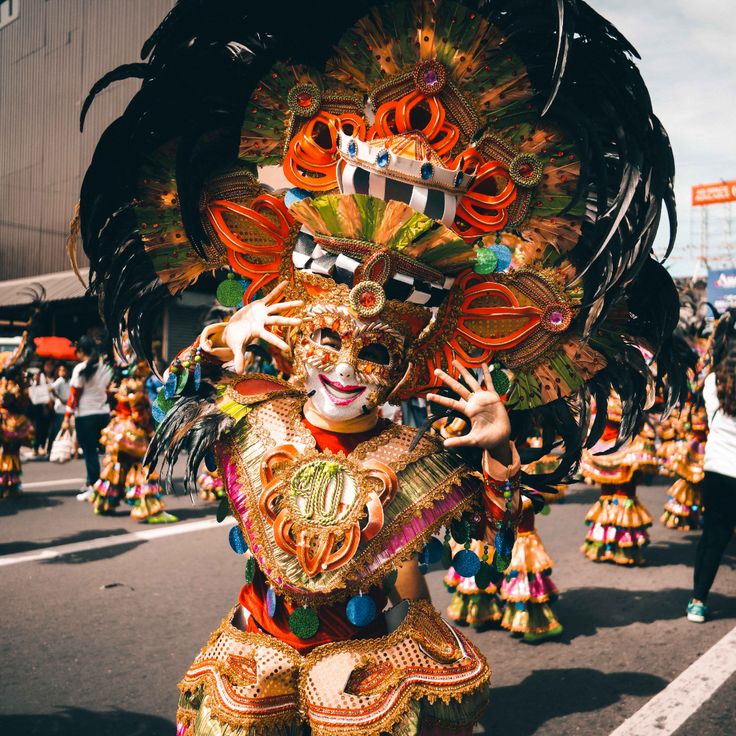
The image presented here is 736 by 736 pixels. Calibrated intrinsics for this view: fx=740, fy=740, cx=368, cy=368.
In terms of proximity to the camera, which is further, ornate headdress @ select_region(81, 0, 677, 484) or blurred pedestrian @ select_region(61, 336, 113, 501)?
blurred pedestrian @ select_region(61, 336, 113, 501)

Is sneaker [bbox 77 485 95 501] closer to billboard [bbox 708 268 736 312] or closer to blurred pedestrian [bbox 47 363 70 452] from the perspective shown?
blurred pedestrian [bbox 47 363 70 452]

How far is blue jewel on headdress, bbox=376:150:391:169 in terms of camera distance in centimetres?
240

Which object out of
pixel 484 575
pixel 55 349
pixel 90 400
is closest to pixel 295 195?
pixel 484 575

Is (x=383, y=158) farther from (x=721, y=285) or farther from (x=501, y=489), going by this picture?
(x=721, y=285)

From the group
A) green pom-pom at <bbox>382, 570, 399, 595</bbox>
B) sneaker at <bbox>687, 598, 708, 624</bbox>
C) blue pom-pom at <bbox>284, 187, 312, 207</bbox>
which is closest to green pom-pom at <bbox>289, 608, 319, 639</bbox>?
green pom-pom at <bbox>382, 570, 399, 595</bbox>

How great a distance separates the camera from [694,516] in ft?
25.7

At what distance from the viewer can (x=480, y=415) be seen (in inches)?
92.4

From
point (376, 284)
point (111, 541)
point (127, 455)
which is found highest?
point (376, 284)

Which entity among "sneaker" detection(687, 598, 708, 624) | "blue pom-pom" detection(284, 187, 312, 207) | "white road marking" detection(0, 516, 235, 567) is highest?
"blue pom-pom" detection(284, 187, 312, 207)

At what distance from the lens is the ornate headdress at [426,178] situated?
240 centimetres

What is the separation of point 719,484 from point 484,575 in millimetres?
3024

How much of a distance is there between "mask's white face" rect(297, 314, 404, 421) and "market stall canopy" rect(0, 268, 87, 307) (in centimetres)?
1557

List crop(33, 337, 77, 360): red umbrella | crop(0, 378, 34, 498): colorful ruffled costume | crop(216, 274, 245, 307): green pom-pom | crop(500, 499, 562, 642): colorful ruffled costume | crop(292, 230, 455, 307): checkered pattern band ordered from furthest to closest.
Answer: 1. crop(33, 337, 77, 360): red umbrella
2. crop(0, 378, 34, 498): colorful ruffled costume
3. crop(500, 499, 562, 642): colorful ruffled costume
4. crop(216, 274, 245, 307): green pom-pom
5. crop(292, 230, 455, 307): checkered pattern band

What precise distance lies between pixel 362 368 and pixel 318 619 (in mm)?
807
